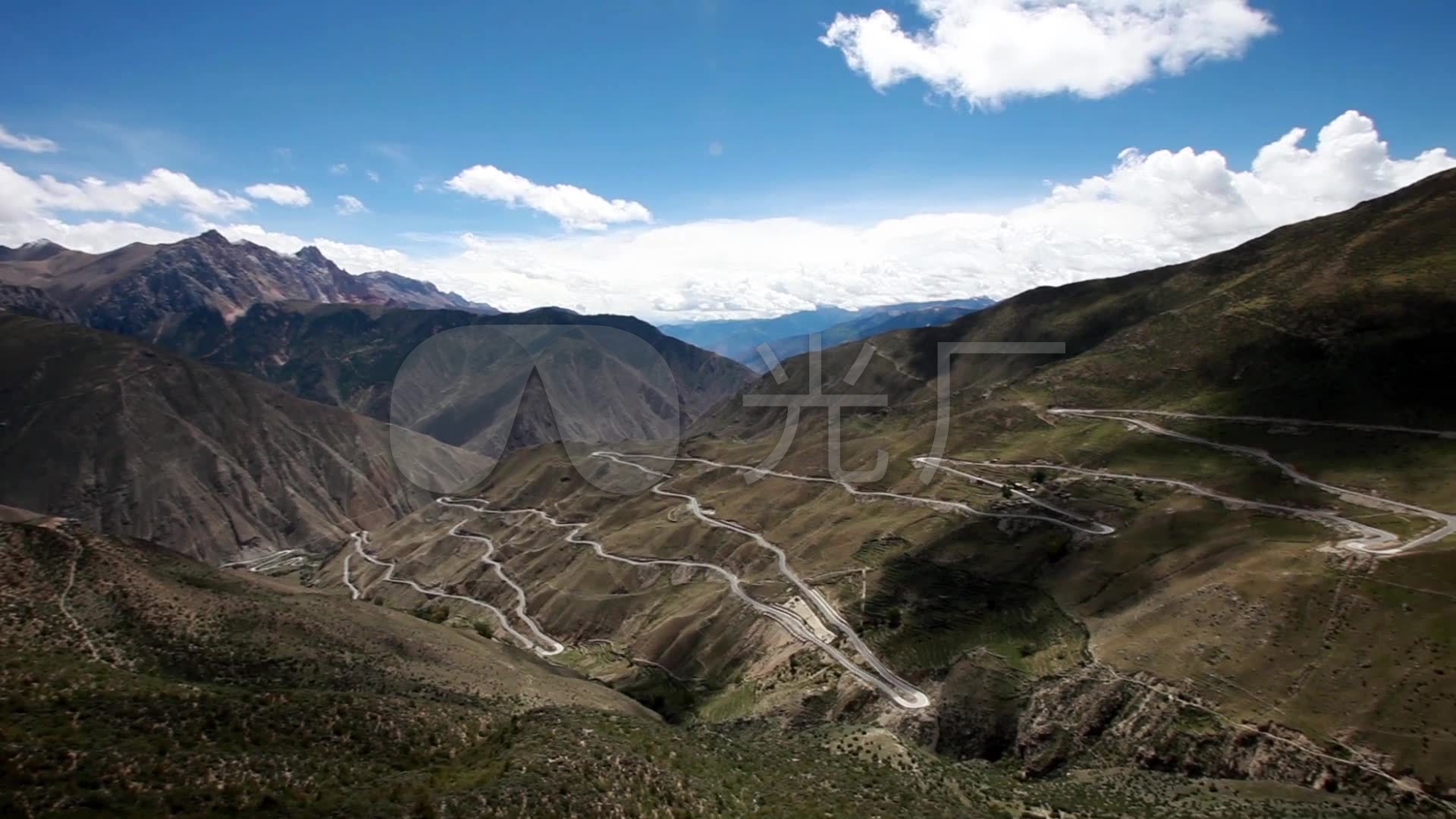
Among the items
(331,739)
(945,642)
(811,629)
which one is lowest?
(811,629)

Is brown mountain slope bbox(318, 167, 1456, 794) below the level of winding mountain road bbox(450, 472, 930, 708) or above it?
above

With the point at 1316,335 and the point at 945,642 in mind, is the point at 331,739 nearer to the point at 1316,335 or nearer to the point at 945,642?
the point at 945,642

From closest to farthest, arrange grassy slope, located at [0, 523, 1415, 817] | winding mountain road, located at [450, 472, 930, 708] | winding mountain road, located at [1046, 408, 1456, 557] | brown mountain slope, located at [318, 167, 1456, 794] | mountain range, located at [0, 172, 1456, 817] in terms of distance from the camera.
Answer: grassy slope, located at [0, 523, 1415, 817], mountain range, located at [0, 172, 1456, 817], brown mountain slope, located at [318, 167, 1456, 794], winding mountain road, located at [1046, 408, 1456, 557], winding mountain road, located at [450, 472, 930, 708]

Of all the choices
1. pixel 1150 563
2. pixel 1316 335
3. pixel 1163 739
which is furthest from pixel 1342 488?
pixel 1163 739

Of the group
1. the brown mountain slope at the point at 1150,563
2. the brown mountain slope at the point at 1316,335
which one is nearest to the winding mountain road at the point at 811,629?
the brown mountain slope at the point at 1150,563

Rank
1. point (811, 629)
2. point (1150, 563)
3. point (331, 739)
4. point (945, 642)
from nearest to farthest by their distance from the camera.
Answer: point (331, 739) → point (1150, 563) → point (945, 642) → point (811, 629)

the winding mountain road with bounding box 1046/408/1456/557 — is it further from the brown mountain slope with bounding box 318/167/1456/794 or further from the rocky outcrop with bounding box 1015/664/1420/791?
the rocky outcrop with bounding box 1015/664/1420/791

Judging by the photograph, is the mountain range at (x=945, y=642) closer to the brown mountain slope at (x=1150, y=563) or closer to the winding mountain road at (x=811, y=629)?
the brown mountain slope at (x=1150, y=563)

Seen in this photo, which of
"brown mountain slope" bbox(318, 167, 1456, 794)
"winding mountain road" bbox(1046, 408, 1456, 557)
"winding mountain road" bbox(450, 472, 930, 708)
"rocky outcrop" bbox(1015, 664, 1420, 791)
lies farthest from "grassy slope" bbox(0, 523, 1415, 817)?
"winding mountain road" bbox(1046, 408, 1456, 557)

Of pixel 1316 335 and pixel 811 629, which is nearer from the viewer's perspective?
pixel 811 629

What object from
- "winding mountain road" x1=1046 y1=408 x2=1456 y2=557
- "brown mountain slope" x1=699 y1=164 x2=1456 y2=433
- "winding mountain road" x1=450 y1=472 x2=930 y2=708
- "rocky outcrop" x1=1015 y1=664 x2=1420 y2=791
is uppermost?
"brown mountain slope" x1=699 y1=164 x2=1456 y2=433

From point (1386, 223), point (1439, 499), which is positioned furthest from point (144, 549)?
point (1386, 223)

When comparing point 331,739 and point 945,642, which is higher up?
point 331,739
